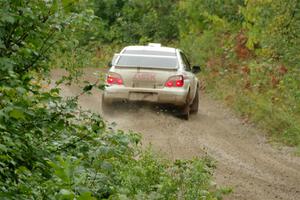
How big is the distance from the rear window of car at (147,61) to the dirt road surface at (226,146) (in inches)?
37.4

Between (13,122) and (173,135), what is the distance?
399 inches

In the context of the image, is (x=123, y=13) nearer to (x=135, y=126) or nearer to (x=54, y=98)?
(x=135, y=126)

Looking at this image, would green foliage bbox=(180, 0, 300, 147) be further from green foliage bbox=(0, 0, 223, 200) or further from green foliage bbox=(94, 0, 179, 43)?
green foliage bbox=(0, 0, 223, 200)

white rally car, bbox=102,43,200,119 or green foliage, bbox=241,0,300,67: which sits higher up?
green foliage, bbox=241,0,300,67

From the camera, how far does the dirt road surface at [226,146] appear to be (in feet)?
36.9

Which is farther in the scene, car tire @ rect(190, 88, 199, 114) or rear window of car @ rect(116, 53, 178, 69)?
car tire @ rect(190, 88, 199, 114)

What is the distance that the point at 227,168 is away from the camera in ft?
40.5

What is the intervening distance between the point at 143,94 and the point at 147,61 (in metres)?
0.81

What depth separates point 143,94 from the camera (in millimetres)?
A: 16500

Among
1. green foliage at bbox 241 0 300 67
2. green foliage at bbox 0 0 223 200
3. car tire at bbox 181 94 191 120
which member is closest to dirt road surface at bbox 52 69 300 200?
car tire at bbox 181 94 191 120

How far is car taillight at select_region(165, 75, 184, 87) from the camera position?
16609mm

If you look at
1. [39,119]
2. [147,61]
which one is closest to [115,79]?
[147,61]

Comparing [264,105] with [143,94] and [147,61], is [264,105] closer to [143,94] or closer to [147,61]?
[147,61]

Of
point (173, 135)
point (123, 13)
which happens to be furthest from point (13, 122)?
point (123, 13)
